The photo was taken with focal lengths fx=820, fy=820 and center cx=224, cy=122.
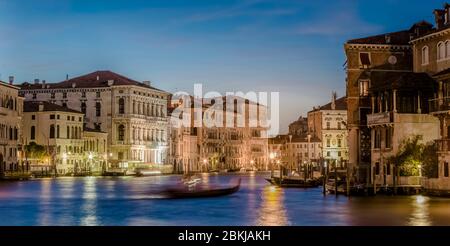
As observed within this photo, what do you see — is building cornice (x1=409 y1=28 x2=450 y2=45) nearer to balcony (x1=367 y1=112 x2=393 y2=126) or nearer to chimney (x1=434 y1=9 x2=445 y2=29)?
chimney (x1=434 y1=9 x2=445 y2=29)

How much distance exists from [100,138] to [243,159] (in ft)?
104

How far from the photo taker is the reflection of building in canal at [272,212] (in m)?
21.0

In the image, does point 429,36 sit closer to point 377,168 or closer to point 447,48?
point 447,48

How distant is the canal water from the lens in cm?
2103

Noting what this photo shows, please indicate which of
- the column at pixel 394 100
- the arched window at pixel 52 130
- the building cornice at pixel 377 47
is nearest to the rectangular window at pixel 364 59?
the building cornice at pixel 377 47

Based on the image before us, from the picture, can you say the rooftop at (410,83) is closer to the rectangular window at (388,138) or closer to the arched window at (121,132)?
the rectangular window at (388,138)

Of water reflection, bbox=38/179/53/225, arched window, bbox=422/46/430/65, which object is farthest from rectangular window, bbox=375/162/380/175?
water reflection, bbox=38/179/53/225

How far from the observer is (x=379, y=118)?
32062mm

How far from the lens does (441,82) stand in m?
28.2
